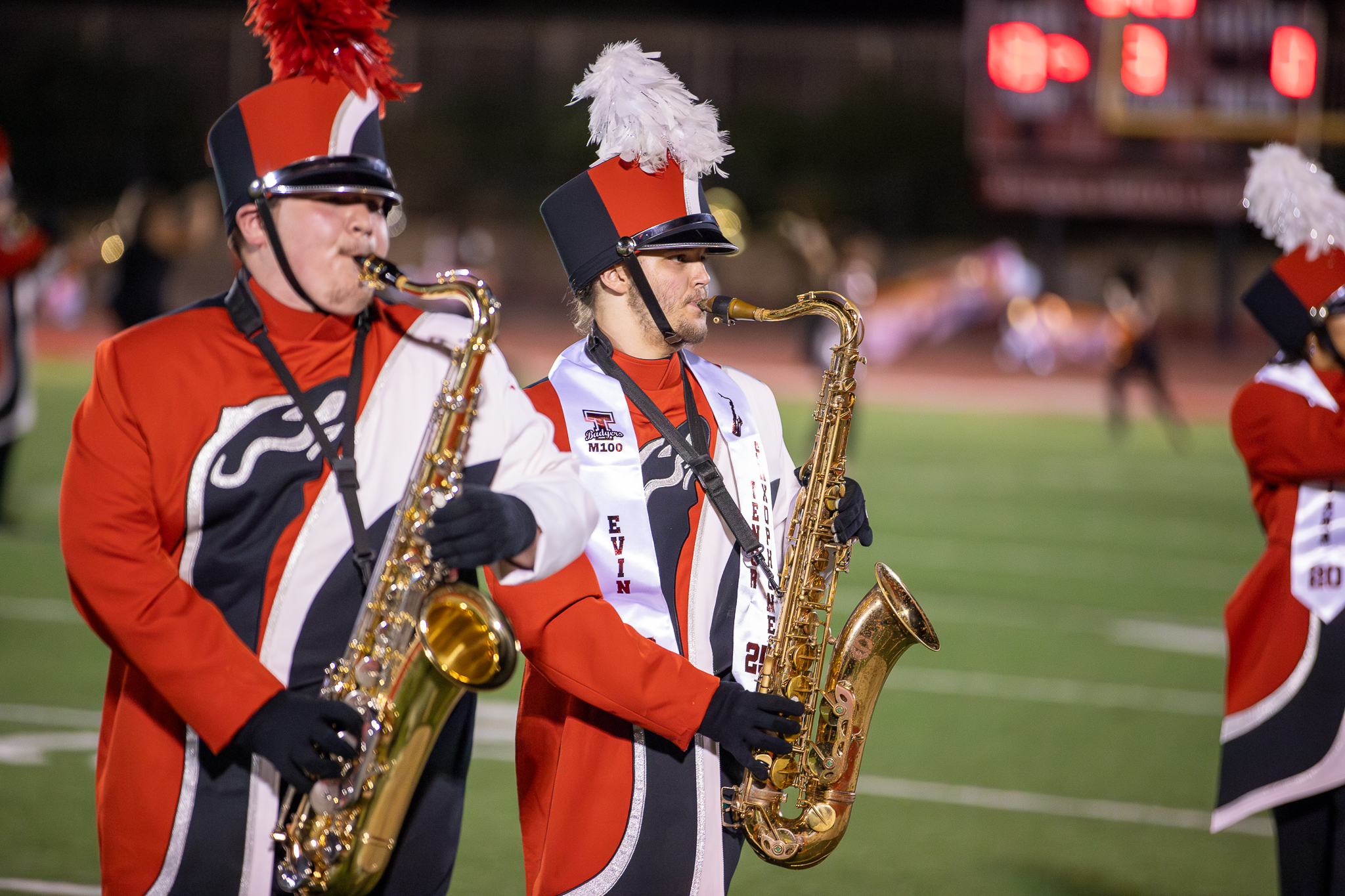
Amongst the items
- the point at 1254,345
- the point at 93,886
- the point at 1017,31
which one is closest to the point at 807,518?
the point at 93,886

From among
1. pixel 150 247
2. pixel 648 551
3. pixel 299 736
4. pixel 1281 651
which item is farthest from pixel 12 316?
pixel 1281 651

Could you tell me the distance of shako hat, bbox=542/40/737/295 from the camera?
3035 millimetres

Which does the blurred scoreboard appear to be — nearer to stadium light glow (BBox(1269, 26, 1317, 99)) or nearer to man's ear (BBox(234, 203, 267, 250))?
stadium light glow (BBox(1269, 26, 1317, 99))

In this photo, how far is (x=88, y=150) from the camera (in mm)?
32812

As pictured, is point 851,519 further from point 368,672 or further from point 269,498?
point 269,498

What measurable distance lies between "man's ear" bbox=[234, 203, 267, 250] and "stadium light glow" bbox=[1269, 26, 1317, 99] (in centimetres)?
1924

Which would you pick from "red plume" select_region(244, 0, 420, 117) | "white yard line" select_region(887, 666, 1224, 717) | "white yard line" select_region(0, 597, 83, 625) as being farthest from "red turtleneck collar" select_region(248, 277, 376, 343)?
"white yard line" select_region(0, 597, 83, 625)

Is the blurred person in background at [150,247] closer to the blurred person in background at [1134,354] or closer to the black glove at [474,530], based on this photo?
the black glove at [474,530]

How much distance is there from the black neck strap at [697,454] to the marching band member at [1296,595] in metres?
1.57

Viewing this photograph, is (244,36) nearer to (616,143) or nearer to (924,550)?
(924,550)

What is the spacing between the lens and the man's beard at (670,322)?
120 inches

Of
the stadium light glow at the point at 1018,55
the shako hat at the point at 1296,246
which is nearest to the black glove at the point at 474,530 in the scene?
the shako hat at the point at 1296,246

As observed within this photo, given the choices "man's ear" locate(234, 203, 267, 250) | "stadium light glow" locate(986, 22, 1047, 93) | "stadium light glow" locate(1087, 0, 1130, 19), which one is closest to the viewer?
"man's ear" locate(234, 203, 267, 250)

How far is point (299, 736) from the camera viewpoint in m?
2.38
